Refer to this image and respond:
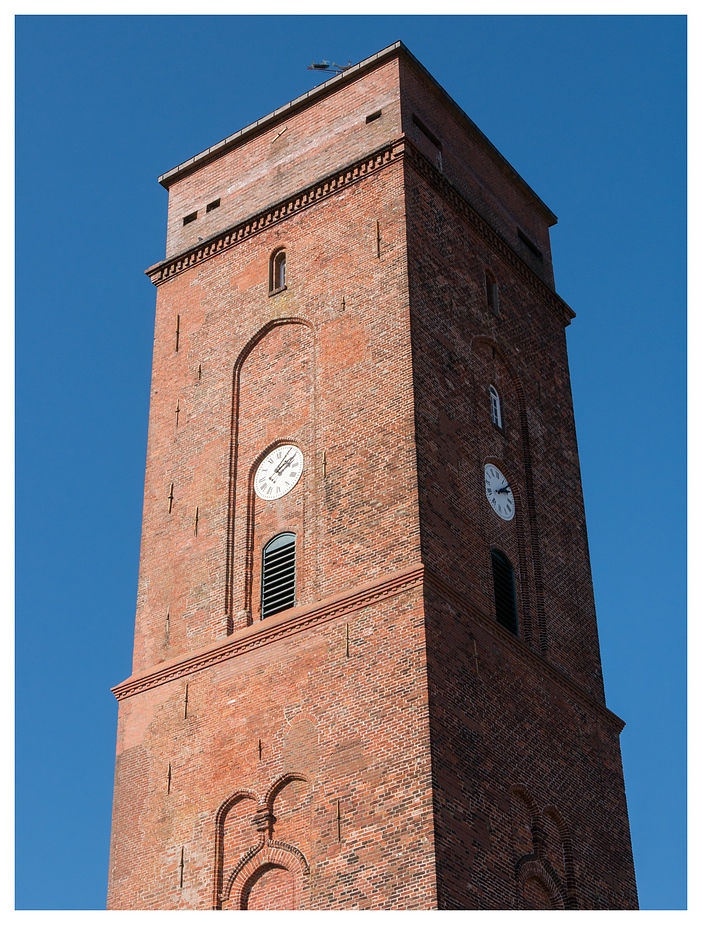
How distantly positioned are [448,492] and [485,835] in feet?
19.5

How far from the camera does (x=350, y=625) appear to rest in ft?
80.8

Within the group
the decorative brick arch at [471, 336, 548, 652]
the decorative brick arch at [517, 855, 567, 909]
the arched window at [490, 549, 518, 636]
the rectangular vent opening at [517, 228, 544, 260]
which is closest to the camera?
the decorative brick arch at [517, 855, 567, 909]

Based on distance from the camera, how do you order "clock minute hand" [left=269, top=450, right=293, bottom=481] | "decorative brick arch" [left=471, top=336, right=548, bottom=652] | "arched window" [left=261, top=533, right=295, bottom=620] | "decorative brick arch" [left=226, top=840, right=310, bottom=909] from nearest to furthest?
"decorative brick arch" [left=226, top=840, right=310, bottom=909]
"arched window" [left=261, top=533, right=295, bottom=620]
"decorative brick arch" [left=471, top=336, right=548, bottom=652]
"clock minute hand" [left=269, top=450, right=293, bottom=481]

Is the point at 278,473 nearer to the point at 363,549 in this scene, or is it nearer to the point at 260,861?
the point at 363,549

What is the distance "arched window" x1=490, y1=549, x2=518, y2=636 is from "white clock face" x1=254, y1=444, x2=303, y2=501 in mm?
3697

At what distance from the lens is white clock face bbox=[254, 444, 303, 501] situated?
27.5 metres

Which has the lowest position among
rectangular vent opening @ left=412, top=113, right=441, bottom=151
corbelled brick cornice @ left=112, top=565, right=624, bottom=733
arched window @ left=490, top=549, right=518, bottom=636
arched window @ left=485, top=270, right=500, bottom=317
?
corbelled brick cornice @ left=112, top=565, right=624, bottom=733

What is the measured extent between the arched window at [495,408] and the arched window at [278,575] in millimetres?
4825

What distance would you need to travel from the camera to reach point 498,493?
2828 cm

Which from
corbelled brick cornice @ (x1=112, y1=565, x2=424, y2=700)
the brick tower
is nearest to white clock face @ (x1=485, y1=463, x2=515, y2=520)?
the brick tower

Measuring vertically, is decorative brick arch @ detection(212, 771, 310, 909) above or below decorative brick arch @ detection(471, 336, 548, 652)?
below

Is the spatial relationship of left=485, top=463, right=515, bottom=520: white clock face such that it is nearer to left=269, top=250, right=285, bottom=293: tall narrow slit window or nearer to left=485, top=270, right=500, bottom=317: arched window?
left=485, top=270, right=500, bottom=317: arched window

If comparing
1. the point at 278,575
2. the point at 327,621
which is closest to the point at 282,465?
the point at 278,575

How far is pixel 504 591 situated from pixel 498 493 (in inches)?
77.8
